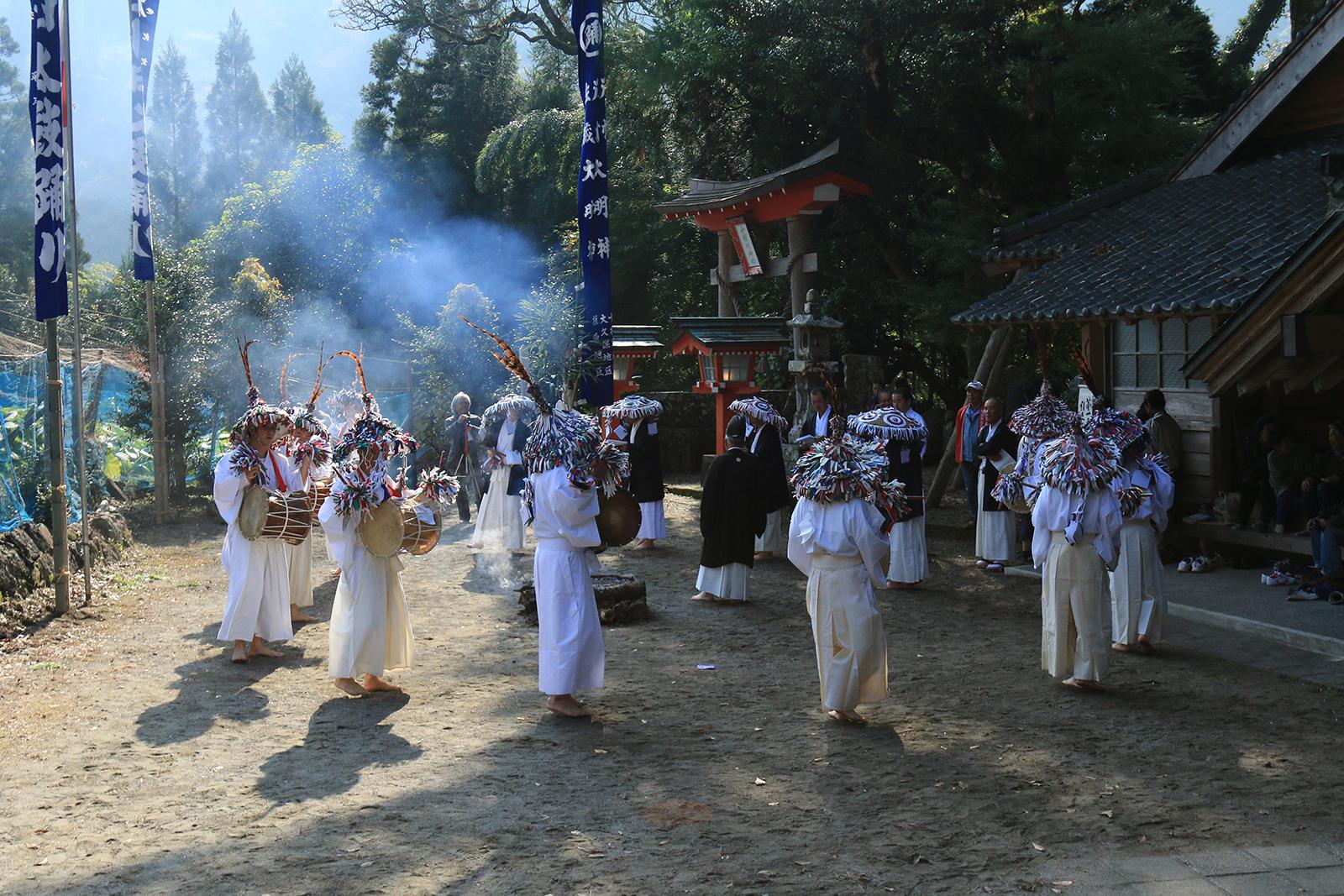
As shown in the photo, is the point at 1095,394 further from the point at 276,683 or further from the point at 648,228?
the point at 648,228

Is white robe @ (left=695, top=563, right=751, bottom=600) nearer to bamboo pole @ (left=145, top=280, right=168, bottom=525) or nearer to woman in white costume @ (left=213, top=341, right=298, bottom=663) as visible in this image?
woman in white costume @ (left=213, top=341, right=298, bottom=663)

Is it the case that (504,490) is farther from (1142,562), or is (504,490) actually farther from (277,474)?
(1142,562)

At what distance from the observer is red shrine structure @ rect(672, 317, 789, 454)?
49.9 feet

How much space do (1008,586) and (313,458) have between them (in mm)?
6264

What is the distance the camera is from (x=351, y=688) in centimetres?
723

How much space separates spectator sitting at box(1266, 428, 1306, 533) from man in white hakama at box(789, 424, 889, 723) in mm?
A: 5372

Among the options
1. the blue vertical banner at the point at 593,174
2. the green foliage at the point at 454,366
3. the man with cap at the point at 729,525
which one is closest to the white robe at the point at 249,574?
the man with cap at the point at 729,525

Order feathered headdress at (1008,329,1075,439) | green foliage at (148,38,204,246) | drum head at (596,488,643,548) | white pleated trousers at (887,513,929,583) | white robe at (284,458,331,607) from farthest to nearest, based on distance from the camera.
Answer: green foliage at (148,38,204,246)
white pleated trousers at (887,513,929,583)
white robe at (284,458,331,607)
feathered headdress at (1008,329,1075,439)
drum head at (596,488,643,548)

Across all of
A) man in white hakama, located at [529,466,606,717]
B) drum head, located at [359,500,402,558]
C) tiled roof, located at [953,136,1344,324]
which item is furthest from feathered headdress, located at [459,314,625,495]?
tiled roof, located at [953,136,1344,324]

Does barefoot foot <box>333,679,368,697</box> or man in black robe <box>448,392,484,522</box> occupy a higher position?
man in black robe <box>448,392,484,522</box>

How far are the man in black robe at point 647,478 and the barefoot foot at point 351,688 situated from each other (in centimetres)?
605

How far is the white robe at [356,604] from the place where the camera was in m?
7.05

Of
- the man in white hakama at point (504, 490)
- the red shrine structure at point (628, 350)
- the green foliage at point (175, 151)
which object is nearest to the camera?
the man in white hakama at point (504, 490)

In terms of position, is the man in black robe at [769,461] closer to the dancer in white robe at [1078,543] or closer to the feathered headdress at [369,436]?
the dancer in white robe at [1078,543]
